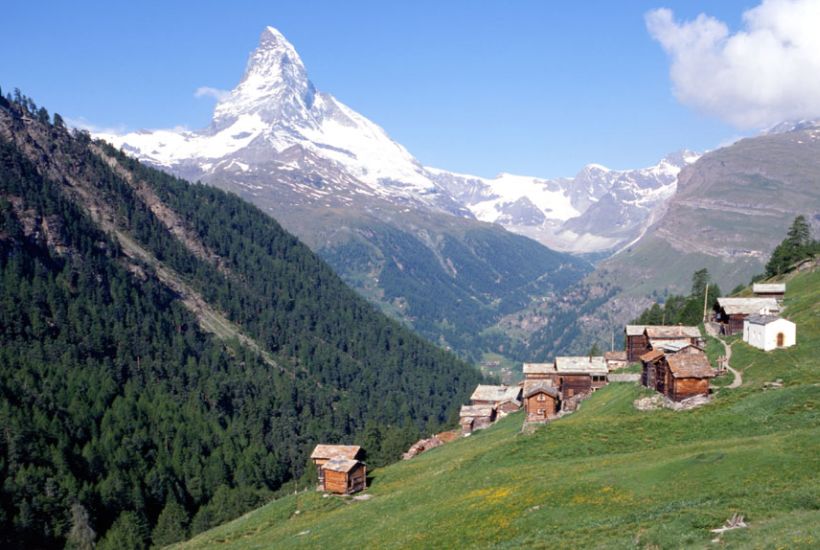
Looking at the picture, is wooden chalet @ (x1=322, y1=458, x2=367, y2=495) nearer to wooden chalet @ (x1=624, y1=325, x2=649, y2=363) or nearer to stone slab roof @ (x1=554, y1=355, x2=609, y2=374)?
stone slab roof @ (x1=554, y1=355, x2=609, y2=374)

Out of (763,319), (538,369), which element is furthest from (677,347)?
(538,369)

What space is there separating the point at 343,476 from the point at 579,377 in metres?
42.9

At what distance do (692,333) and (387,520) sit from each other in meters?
65.7

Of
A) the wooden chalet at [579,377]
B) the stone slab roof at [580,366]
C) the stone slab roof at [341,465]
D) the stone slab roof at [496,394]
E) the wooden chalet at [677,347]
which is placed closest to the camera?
the wooden chalet at [677,347]

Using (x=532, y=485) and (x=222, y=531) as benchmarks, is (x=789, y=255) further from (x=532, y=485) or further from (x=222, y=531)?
(x=222, y=531)

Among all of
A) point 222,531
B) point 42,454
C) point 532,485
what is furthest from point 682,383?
point 42,454

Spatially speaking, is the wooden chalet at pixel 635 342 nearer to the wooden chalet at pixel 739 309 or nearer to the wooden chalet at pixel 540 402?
the wooden chalet at pixel 739 309

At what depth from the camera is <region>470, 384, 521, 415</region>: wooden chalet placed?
5177 inches

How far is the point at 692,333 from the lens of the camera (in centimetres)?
10631

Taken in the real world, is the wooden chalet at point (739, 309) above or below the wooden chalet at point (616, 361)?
above

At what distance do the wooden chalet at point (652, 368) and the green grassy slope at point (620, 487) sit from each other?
2.14 m

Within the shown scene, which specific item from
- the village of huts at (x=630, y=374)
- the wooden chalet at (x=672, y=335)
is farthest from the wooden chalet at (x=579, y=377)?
the wooden chalet at (x=672, y=335)

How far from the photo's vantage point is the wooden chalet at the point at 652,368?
7938 centimetres

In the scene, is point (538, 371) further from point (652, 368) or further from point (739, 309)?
point (652, 368)
